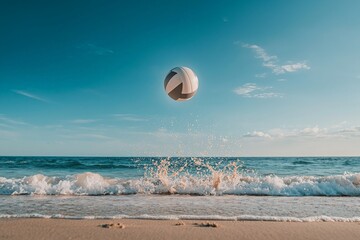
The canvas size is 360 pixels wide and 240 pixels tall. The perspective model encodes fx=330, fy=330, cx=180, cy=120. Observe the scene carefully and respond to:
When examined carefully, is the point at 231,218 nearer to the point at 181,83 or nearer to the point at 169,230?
the point at 169,230

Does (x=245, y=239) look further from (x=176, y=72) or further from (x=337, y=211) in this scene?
(x=176, y=72)

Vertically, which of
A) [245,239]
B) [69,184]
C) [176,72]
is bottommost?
[245,239]

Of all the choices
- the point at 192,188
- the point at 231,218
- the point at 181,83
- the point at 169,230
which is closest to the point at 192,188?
the point at 192,188

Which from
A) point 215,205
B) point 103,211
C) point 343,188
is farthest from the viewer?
point 343,188

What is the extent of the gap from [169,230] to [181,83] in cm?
431

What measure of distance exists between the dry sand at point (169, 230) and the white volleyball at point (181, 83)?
12.3 ft

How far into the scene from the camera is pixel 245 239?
537cm

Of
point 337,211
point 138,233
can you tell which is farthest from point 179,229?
point 337,211

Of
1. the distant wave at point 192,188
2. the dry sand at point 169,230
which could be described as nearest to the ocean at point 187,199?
the distant wave at point 192,188

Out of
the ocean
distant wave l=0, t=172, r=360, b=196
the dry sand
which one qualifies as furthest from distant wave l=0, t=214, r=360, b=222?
distant wave l=0, t=172, r=360, b=196

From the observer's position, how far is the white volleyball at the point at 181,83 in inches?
355

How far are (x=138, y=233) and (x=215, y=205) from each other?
3.54 meters

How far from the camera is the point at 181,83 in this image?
8992mm

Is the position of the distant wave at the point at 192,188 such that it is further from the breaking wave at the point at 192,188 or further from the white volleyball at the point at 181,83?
the white volleyball at the point at 181,83
